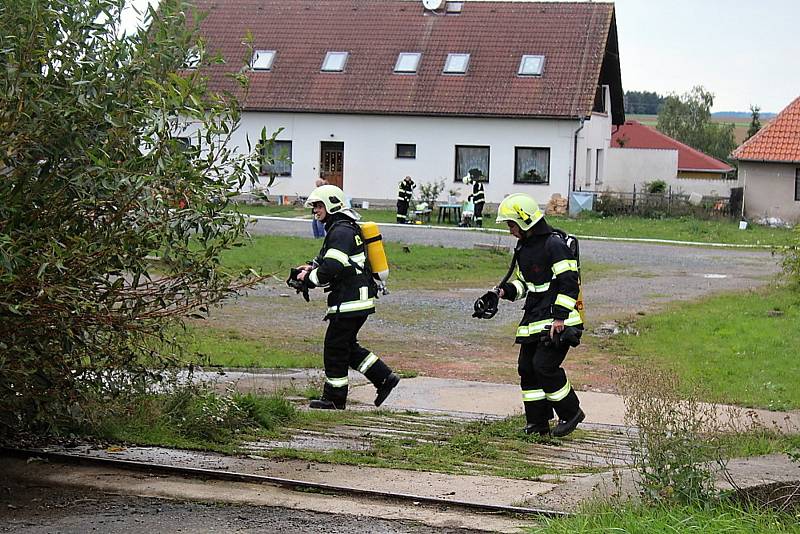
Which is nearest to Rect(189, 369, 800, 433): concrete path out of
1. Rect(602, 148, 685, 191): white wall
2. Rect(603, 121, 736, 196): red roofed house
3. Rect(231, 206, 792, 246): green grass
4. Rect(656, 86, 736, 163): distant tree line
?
Rect(231, 206, 792, 246): green grass

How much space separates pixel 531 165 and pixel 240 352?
28.7 metres

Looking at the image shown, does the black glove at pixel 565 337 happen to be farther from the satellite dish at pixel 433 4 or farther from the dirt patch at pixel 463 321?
the satellite dish at pixel 433 4

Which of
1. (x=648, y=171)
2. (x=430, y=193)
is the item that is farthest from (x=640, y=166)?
(x=430, y=193)

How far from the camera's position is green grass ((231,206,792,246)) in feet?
110

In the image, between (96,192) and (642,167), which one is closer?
(96,192)

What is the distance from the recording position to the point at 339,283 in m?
10.6

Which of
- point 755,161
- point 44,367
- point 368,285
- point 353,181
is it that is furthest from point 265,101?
point 44,367

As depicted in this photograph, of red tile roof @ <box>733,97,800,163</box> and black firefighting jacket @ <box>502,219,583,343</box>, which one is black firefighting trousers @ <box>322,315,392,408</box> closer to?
black firefighting jacket @ <box>502,219,583,343</box>

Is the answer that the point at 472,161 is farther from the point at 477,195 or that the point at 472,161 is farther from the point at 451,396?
the point at 451,396

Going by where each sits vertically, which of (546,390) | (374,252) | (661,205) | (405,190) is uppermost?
(374,252)

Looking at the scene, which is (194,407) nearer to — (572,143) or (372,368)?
(372,368)

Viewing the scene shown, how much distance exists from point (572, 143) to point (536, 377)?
31.3m

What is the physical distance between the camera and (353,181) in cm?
4275

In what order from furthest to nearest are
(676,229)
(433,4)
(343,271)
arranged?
1. (433,4)
2. (676,229)
3. (343,271)
